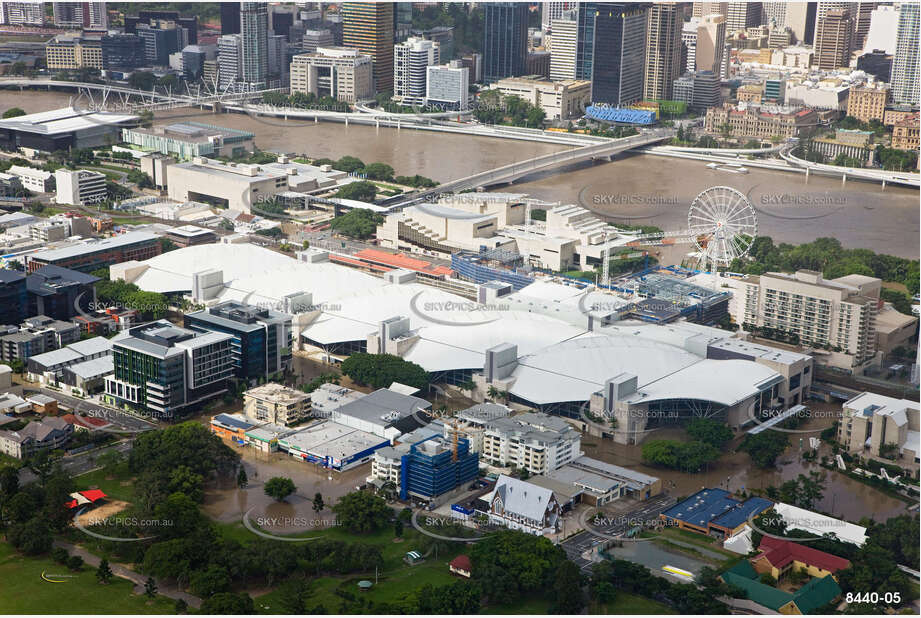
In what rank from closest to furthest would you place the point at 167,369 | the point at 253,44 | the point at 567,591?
the point at 567,591 < the point at 167,369 < the point at 253,44

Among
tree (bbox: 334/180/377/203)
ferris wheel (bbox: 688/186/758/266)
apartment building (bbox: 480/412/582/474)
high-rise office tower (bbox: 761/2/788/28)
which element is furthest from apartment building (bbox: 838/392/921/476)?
high-rise office tower (bbox: 761/2/788/28)

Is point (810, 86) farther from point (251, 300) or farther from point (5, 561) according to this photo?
point (5, 561)

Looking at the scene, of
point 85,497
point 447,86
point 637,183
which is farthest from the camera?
point 447,86

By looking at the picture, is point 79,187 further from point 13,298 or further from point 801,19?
point 801,19

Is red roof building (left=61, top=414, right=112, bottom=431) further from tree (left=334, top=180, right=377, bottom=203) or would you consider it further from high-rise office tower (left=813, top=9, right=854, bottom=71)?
high-rise office tower (left=813, top=9, right=854, bottom=71)

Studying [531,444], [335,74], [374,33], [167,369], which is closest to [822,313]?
[531,444]

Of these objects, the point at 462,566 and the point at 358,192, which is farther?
the point at 358,192

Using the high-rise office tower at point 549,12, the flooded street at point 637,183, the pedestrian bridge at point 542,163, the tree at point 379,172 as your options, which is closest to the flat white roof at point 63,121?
the flooded street at point 637,183
